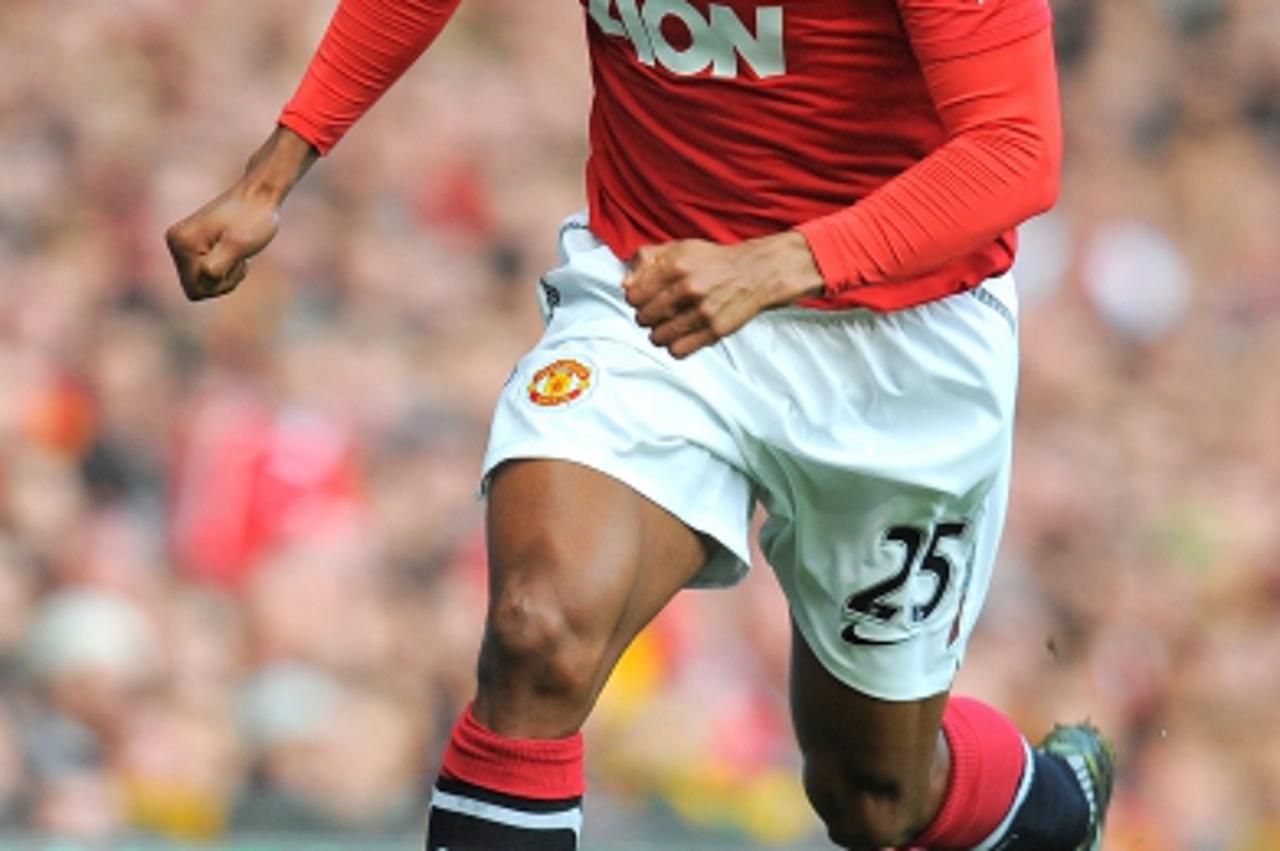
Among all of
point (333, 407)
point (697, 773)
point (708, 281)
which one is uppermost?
point (708, 281)

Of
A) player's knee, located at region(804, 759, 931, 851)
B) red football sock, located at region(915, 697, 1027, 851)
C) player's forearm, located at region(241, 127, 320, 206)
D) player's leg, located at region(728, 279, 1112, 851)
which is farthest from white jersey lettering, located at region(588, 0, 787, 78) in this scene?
red football sock, located at region(915, 697, 1027, 851)

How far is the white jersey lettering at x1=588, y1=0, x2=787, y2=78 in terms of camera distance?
3834 mm

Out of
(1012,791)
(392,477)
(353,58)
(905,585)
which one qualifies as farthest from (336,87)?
(392,477)

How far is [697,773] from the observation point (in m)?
7.55

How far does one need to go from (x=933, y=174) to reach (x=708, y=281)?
0.44 metres

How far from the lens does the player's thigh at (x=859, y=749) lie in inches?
172

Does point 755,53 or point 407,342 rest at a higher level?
point 755,53

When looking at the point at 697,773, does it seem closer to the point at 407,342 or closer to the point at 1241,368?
the point at 407,342

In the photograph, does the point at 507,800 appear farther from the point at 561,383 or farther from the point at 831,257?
the point at 831,257

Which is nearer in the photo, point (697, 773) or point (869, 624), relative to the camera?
point (869, 624)

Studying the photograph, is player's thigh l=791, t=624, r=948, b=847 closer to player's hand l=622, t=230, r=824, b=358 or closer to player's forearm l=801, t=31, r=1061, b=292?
player's forearm l=801, t=31, r=1061, b=292

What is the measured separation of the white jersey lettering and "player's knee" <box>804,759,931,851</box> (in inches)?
50.9

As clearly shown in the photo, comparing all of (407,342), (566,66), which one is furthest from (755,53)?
(566,66)

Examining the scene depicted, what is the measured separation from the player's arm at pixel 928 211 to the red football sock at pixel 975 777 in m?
1.43
